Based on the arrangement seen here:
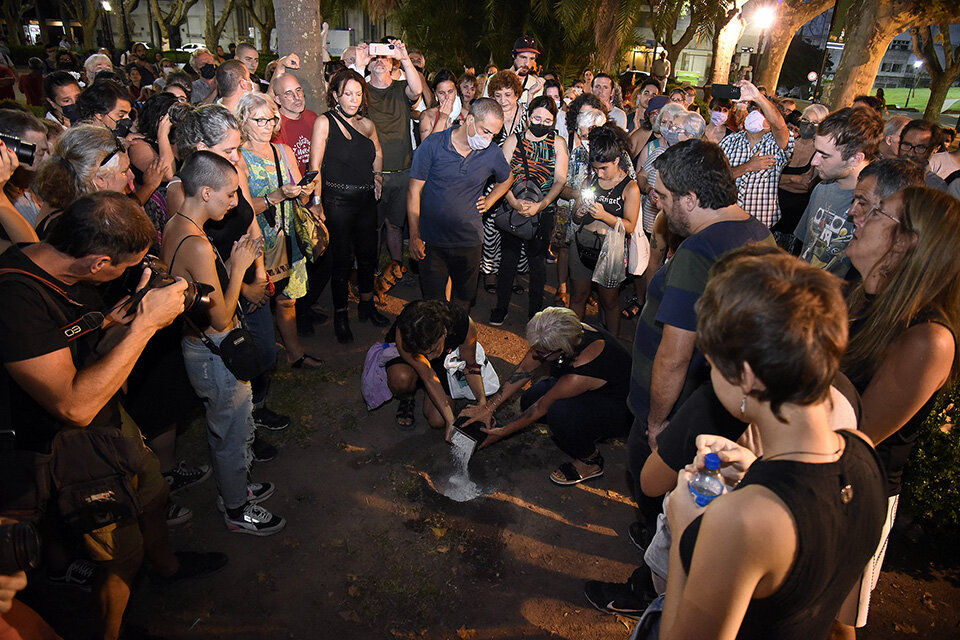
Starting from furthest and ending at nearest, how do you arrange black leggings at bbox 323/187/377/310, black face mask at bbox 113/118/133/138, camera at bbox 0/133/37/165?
black leggings at bbox 323/187/377/310
black face mask at bbox 113/118/133/138
camera at bbox 0/133/37/165

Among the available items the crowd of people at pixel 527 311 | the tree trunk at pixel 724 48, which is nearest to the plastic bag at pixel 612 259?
the crowd of people at pixel 527 311

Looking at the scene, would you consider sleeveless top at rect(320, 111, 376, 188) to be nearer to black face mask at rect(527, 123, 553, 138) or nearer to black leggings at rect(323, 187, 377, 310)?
black leggings at rect(323, 187, 377, 310)

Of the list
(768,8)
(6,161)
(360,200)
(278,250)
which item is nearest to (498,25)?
(768,8)

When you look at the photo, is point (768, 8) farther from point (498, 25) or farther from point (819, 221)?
point (819, 221)

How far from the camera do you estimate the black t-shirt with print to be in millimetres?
1849

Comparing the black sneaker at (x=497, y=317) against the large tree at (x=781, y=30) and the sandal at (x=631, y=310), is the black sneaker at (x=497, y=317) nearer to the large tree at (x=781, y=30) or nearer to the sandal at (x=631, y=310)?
the sandal at (x=631, y=310)

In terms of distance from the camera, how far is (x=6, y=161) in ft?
9.46

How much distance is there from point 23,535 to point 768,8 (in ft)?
54.5

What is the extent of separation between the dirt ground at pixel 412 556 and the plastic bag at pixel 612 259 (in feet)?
4.62

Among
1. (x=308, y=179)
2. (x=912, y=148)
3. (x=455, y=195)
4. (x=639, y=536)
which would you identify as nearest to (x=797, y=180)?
(x=912, y=148)

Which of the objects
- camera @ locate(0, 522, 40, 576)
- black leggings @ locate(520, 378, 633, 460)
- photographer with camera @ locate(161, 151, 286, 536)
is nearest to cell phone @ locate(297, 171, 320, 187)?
photographer with camera @ locate(161, 151, 286, 536)

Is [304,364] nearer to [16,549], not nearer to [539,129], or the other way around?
[539,129]

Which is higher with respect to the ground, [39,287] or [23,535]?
[39,287]

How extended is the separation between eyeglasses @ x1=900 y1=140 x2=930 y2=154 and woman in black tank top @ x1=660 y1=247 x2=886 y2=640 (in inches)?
185
